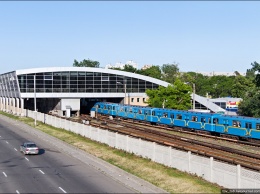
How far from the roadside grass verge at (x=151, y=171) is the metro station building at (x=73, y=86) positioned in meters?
46.3

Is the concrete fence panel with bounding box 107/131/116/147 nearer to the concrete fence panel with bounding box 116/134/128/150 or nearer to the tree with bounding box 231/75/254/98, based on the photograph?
the concrete fence panel with bounding box 116/134/128/150

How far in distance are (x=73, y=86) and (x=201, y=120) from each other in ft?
153

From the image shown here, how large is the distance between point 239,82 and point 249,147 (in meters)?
102

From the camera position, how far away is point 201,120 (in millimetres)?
57188

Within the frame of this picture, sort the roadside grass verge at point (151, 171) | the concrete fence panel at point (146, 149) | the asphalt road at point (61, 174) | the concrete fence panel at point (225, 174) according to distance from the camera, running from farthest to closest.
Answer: the concrete fence panel at point (146, 149), the asphalt road at point (61, 174), the roadside grass verge at point (151, 171), the concrete fence panel at point (225, 174)

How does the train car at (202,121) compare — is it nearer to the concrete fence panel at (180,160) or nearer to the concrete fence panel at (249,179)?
the concrete fence panel at (180,160)

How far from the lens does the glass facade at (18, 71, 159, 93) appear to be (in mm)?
94438

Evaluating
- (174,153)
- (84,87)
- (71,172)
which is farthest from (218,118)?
(84,87)

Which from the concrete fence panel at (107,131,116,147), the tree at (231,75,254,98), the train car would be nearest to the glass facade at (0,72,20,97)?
the train car

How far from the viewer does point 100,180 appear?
98.0ft

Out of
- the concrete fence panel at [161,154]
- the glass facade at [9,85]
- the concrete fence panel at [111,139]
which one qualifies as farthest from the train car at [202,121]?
the glass facade at [9,85]

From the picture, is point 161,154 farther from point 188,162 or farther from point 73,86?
point 73,86

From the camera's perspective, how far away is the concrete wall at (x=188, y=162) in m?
24.6

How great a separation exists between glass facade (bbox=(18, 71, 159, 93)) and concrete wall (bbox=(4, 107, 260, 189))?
45281 millimetres
